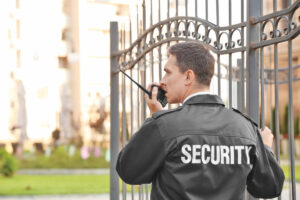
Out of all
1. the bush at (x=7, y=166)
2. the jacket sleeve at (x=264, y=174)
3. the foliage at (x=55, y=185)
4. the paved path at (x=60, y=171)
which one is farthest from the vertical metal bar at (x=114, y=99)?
the paved path at (x=60, y=171)

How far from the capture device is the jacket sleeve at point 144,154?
206cm

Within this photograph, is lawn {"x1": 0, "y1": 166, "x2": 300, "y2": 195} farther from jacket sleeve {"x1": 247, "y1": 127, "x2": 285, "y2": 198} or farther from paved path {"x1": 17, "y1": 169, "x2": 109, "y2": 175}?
jacket sleeve {"x1": 247, "y1": 127, "x2": 285, "y2": 198}

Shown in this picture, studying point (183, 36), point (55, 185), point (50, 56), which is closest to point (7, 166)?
point (55, 185)

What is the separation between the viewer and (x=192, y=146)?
2053mm

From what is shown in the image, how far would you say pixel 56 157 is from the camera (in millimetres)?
19312

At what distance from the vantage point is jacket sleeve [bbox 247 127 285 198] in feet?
7.25

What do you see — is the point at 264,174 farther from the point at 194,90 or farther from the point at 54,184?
the point at 54,184

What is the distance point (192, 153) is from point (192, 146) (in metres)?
0.03

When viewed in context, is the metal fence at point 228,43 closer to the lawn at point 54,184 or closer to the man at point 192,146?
the man at point 192,146

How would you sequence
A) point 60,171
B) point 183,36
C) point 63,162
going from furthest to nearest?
point 63,162 < point 60,171 < point 183,36

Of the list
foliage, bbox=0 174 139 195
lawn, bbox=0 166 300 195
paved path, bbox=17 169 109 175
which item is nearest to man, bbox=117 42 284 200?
foliage, bbox=0 174 139 195

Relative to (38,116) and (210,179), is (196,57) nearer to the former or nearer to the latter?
(210,179)

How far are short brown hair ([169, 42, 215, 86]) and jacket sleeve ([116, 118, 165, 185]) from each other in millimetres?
250

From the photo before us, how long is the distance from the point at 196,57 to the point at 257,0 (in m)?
0.98
